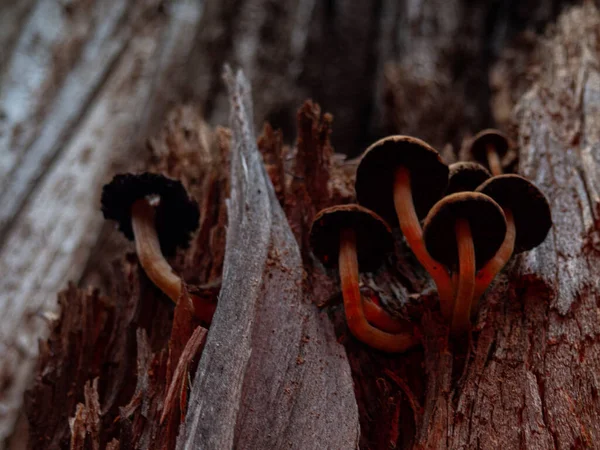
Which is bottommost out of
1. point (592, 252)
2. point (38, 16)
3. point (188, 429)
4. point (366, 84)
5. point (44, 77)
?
point (188, 429)

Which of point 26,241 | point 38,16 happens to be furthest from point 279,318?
point 38,16

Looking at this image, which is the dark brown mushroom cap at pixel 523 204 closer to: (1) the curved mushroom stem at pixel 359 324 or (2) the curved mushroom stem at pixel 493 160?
(1) the curved mushroom stem at pixel 359 324

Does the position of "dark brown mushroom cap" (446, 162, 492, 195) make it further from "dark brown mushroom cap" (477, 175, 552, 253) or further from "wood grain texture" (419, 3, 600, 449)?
"wood grain texture" (419, 3, 600, 449)

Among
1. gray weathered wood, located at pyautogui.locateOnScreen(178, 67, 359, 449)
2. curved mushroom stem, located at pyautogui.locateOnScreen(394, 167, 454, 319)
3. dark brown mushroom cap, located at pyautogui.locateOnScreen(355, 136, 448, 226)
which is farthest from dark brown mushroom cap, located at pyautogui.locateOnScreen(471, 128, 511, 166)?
gray weathered wood, located at pyautogui.locateOnScreen(178, 67, 359, 449)

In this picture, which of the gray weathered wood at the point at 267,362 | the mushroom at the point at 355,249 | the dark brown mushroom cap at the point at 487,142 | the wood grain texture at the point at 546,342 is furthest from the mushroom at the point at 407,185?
the dark brown mushroom cap at the point at 487,142

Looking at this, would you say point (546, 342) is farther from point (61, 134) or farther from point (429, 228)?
point (61, 134)

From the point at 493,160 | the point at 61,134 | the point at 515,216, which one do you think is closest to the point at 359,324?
the point at 515,216

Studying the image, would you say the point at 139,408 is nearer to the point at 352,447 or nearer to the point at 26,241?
the point at 352,447

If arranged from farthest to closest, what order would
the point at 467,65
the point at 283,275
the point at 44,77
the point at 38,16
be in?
1. the point at 467,65
2. the point at 38,16
3. the point at 44,77
4. the point at 283,275
